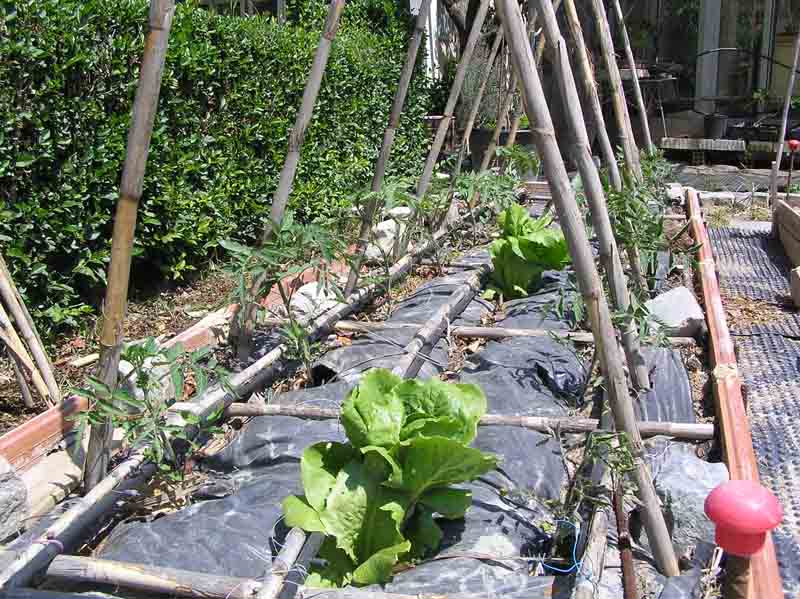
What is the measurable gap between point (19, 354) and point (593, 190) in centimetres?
221

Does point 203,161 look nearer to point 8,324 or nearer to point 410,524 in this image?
point 8,324

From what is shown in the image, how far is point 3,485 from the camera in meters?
2.41

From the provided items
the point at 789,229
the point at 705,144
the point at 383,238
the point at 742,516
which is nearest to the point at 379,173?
the point at 383,238

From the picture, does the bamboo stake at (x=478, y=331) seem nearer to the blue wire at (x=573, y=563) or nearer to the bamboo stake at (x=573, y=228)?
the bamboo stake at (x=573, y=228)

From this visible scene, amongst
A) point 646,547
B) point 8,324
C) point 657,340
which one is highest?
point 8,324

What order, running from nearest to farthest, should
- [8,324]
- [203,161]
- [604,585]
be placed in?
1. [604,585]
2. [8,324]
3. [203,161]

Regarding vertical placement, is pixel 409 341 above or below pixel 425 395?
below

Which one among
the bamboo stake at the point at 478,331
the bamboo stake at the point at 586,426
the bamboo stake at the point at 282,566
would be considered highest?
the bamboo stake at the point at 282,566

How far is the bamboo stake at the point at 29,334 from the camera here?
3.22 m

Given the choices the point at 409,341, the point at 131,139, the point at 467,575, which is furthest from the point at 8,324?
the point at 467,575

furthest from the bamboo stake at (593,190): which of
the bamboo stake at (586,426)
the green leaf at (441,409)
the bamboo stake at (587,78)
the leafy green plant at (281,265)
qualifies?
the leafy green plant at (281,265)

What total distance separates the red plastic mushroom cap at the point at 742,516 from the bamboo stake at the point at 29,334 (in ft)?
8.36

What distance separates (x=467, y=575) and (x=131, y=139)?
1.53 meters

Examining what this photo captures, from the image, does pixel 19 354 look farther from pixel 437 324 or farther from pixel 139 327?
pixel 437 324
